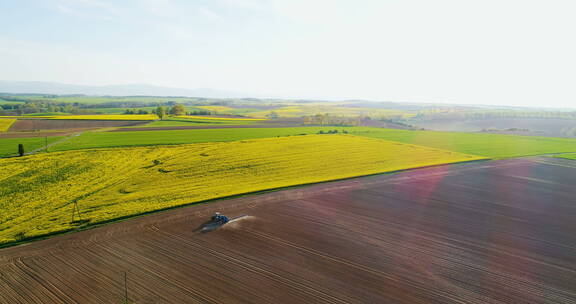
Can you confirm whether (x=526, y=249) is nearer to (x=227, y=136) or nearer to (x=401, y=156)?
(x=401, y=156)

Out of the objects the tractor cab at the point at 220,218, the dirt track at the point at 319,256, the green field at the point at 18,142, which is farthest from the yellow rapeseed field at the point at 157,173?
the green field at the point at 18,142

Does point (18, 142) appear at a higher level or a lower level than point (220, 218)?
higher

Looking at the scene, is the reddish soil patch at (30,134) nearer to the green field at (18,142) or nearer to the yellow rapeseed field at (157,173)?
the green field at (18,142)

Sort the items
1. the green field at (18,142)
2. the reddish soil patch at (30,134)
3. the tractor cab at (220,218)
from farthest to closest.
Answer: the reddish soil patch at (30,134) → the green field at (18,142) → the tractor cab at (220,218)

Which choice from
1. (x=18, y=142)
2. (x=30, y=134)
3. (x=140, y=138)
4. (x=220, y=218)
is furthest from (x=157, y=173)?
(x=30, y=134)

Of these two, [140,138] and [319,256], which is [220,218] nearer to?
[319,256]

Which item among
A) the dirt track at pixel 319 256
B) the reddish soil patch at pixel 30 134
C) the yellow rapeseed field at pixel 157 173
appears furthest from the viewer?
the reddish soil patch at pixel 30 134
